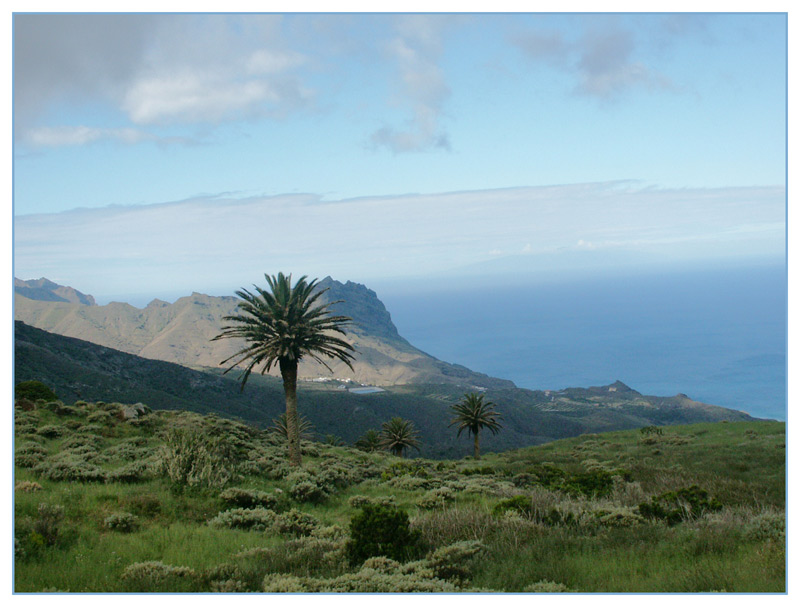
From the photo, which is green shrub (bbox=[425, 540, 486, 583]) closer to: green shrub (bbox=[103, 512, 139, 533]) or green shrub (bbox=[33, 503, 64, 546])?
green shrub (bbox=[103, 512, 139, 533])

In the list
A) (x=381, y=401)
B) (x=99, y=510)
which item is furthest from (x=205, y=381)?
(x=99, y=510)

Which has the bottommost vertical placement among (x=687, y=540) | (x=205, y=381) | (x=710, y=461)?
(x=205, y=381)

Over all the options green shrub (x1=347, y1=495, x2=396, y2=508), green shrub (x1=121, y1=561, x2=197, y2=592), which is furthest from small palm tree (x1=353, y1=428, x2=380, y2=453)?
green shrub (x1=121, y1=561, x2=197, y2=592)

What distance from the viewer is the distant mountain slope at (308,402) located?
76625mm

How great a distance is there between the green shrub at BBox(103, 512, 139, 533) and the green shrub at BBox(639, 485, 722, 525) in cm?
1128

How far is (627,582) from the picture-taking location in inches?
276

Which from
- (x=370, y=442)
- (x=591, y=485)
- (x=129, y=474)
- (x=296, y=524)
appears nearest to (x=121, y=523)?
(x=296, y=524)

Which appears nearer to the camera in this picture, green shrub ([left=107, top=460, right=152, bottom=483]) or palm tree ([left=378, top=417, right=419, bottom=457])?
green shrub ([left=107, top=460, right=152, bottom=483])

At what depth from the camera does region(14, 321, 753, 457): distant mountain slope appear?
7662 centimetres

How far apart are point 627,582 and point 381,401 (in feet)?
407

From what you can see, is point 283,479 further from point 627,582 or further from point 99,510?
point 627,582

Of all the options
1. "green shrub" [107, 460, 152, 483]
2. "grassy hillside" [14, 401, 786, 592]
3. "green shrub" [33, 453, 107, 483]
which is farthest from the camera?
"green shrub" [107, 460, 152, 483]

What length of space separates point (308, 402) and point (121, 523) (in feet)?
362
